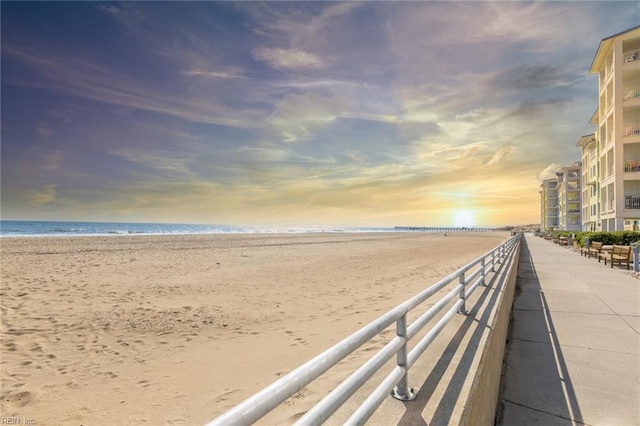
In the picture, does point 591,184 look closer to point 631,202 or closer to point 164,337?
point 631,202

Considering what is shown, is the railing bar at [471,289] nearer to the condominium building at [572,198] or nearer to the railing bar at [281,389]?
the railing bar at [281,389]

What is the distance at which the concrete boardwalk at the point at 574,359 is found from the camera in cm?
420

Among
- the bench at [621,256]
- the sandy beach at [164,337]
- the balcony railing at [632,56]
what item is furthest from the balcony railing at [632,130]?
the sandy beach at [164,337]

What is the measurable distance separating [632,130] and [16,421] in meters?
37.0

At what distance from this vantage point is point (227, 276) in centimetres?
1492

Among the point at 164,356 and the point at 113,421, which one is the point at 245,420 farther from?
the point at 164,356

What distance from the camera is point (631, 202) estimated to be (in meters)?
26.0

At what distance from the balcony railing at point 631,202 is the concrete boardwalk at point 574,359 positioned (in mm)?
20933

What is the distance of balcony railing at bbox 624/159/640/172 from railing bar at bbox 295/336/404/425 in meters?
33.4

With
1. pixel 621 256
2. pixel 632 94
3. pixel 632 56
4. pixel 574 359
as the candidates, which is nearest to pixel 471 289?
pixel 574 359

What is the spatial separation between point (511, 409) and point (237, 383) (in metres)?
3.75

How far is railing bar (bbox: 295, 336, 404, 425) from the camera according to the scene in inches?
58.0

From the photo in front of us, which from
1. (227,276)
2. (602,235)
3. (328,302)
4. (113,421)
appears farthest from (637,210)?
(113,421)

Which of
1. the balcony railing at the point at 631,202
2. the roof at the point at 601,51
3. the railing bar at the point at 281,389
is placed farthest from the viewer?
the roof at the point at 601,51
